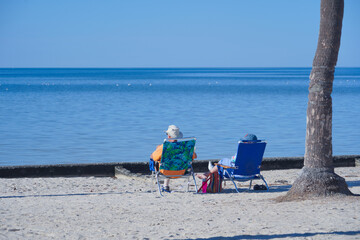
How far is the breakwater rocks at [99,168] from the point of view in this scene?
32.6 ft

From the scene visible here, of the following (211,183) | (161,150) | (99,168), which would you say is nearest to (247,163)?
(211,183)

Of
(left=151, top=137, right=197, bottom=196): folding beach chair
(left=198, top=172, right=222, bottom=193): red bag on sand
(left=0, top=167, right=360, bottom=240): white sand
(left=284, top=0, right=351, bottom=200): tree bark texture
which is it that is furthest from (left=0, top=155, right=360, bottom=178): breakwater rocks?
(left=284, top=0, right=351, bottom=200): tree bark texture

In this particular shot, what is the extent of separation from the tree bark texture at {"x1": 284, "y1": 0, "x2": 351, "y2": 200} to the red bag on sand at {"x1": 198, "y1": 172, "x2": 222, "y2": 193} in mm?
1395

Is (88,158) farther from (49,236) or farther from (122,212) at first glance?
(49,236)

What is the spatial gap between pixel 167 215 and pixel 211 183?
1.96 m

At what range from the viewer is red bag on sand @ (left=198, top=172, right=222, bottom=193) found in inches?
319

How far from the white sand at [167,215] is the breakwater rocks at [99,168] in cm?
133

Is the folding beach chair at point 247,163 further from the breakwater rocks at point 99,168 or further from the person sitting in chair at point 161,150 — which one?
the breakwater rocks at point 99,168

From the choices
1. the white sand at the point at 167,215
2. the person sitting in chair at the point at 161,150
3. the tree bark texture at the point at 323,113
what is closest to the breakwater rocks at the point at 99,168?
the white sand at the point at 167,215

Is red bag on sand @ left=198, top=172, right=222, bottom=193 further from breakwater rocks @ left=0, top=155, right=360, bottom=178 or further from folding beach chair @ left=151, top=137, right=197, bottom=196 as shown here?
breakwater rocks @ left=0, top=155, right=360, bottom=178

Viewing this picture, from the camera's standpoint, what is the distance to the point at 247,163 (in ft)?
26.8

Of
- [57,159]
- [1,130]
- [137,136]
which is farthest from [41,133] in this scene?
[57,159]

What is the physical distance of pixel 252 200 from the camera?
7.20m

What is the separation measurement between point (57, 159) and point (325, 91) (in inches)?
353
